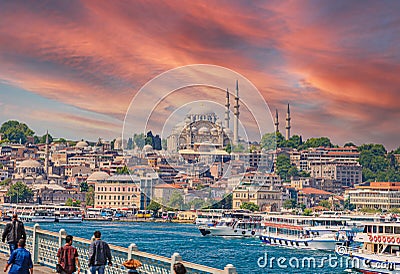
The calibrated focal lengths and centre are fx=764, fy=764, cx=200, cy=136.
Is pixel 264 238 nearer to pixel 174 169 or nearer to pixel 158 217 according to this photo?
pixel 158 217

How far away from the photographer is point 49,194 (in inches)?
2972

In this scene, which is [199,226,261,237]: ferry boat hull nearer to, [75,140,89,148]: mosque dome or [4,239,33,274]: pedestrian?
[4,239,33,274]: pedestrian

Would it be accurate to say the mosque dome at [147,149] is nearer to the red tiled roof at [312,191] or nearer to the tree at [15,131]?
the red tiled roof at [312,191]

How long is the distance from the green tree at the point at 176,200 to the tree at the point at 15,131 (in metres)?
43.6

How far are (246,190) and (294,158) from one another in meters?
24.7

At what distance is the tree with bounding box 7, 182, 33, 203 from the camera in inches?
2901

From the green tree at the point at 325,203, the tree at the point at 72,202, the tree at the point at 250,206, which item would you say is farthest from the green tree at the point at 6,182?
the green tree at the point at 325,203

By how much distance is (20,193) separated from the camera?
73688mm

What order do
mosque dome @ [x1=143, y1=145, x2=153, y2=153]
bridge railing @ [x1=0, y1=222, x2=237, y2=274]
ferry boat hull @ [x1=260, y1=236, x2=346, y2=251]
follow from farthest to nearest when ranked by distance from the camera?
mosque dome @ [x1=143, y1=145, x2=153, y2=153] → ferry boat hull @ [x1=260, y1=236, x2=346, y2=251] → bridge railing @ [x1=0, y1=222, x2=237, y2=274]

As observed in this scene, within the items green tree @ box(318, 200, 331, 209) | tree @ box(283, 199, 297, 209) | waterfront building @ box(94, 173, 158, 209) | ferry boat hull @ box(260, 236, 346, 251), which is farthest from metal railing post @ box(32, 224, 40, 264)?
green tree @ box(318, 200, 331, 209)

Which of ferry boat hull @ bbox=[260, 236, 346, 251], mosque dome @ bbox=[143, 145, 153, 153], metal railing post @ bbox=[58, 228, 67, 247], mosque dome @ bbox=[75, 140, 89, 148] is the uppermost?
mosque dome @ bbox=[75, 140, 89, 148]

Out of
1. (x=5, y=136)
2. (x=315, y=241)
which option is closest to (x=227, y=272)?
(x=315, y=241)

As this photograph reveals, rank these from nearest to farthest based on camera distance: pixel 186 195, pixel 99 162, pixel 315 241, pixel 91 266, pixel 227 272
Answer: pixel 227 272
pixel 91 266
pixel 315 241
pixel 186 195
pixel 99 162

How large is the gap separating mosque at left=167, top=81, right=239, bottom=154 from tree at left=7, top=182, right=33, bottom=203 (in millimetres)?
14581
